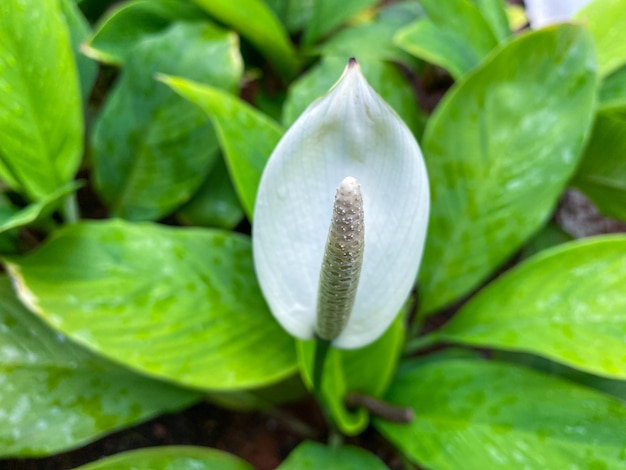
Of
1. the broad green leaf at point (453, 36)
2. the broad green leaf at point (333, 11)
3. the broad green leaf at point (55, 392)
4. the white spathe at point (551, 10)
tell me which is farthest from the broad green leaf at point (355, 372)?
the white spathe at point (551, 10)

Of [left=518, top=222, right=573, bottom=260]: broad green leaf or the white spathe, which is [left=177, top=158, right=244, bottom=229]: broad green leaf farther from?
the white spathe

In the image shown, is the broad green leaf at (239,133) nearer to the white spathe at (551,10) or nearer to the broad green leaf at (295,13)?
the broad green leaf at (295,13)

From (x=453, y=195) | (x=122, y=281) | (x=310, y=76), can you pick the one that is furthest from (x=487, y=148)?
(x=122, y=281)

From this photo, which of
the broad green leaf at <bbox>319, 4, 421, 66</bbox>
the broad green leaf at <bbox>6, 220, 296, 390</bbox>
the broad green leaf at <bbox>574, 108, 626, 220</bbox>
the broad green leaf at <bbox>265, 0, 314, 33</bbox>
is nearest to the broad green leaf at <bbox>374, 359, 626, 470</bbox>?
the broad green leaf at <bbox>6, 220, 296, 390</bbox>

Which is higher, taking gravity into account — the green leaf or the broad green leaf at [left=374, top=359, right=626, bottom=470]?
the green leaf

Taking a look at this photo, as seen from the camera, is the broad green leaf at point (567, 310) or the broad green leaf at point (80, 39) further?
the broad green leaf at point (80, 39)

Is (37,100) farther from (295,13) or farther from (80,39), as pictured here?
(295,13)

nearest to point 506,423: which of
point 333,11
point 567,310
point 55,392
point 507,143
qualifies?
point 567,310
